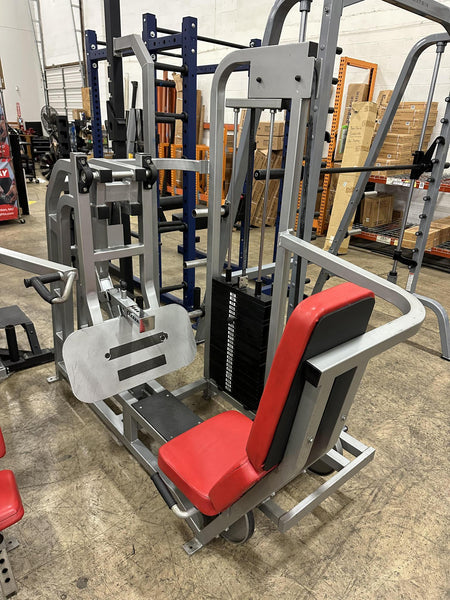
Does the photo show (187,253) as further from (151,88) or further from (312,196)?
(312,196)

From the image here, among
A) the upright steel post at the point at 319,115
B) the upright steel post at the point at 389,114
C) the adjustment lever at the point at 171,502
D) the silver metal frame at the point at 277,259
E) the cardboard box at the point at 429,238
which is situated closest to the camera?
the silver metal frame at the point at 277,259

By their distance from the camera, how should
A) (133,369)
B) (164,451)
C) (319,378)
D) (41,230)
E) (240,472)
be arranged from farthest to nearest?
(41,230) < (133,369) < (164,451) < (240,472) < (319,378)

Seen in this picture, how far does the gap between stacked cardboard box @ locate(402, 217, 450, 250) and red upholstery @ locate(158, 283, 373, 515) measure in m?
3.54

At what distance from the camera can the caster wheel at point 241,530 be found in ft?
4.81

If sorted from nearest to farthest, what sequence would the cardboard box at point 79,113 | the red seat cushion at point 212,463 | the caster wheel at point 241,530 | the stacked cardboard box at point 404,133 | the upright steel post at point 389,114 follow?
the red seat cushion at point 212,463 → the caster wheel at point 241,530 → the upright steel post at point 389,114 → the stacked cardboard box at point 404,133 → the cardboard box at point 79,113

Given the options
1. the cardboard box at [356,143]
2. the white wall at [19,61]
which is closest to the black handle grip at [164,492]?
the cardboard box at [356,143]

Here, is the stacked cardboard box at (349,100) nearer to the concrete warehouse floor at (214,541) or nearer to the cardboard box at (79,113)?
the concrete warehouse floor at (214,541)

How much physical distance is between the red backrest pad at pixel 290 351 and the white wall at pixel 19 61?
45.5 feet

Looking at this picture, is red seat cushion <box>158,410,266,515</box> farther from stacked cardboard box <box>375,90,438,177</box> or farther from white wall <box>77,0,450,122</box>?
white wall <box>77,0,450,122</box>

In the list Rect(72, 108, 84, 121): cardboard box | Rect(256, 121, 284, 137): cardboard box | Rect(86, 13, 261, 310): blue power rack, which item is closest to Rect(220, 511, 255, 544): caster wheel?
Rect(86, 13, 261, 310): blue power rack

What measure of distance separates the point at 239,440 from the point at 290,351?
76cm

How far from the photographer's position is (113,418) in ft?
6.74

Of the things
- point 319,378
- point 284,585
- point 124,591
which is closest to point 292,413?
point 319,378

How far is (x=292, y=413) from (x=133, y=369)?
1100mm
